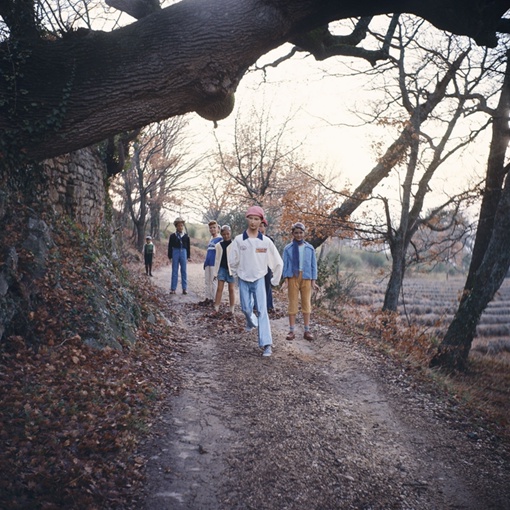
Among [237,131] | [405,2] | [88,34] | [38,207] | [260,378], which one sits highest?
[237,131]

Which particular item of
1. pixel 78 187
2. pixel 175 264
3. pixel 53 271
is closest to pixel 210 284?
pixel 175 264

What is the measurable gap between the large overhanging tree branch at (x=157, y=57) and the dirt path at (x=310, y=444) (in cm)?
369

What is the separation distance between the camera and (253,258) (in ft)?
20.2

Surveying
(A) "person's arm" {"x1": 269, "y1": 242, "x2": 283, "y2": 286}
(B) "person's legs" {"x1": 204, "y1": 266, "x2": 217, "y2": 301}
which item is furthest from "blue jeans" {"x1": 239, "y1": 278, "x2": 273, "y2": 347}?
(B) "person's legs" {"x1": 204, "y1": 266, "x2": 217, "y2": 301}

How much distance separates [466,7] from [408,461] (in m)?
4.94

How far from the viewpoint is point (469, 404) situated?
552cm

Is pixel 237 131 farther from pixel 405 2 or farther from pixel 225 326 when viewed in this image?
pixel 405 2

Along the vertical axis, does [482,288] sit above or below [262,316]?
above

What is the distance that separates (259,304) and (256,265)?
0.64 m

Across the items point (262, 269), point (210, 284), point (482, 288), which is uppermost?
point (262, 269)

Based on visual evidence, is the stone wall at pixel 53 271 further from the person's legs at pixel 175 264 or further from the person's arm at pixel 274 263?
the person's legs at pixel 175 264

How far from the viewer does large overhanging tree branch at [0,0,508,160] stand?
446cm

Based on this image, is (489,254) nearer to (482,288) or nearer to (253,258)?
(482,288)

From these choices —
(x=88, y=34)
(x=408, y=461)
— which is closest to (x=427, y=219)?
(x=408, y=461)
